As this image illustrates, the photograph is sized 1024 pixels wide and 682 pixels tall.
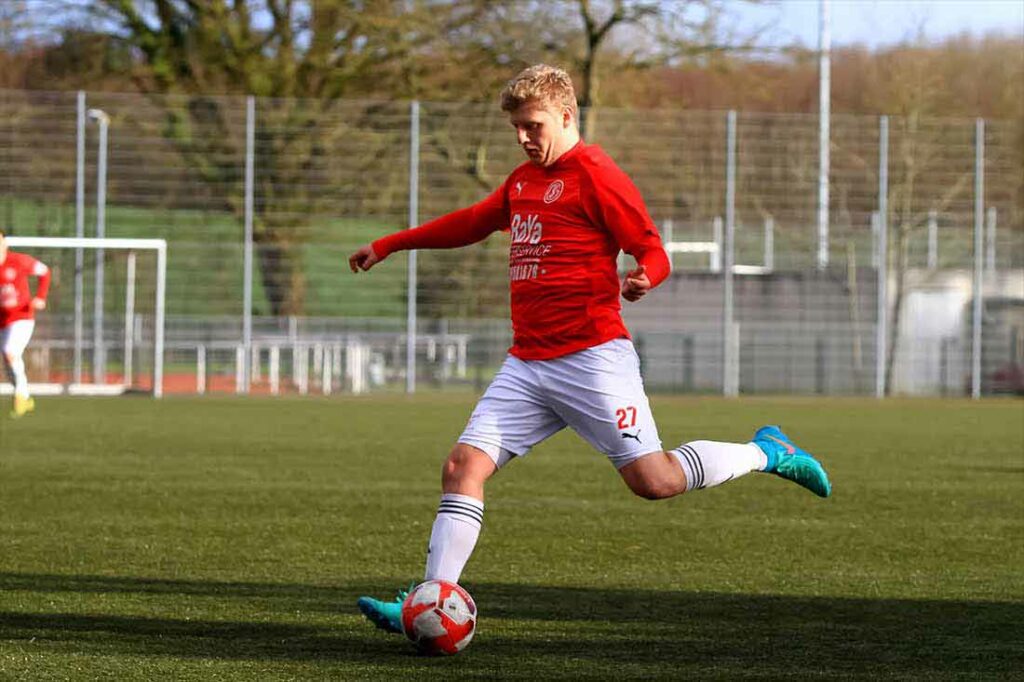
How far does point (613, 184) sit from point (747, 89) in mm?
30979

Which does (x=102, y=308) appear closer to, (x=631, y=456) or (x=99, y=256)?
(x=99, y=256)

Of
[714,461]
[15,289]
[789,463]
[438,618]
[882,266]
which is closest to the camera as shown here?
[438,618]

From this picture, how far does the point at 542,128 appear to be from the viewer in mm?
5660

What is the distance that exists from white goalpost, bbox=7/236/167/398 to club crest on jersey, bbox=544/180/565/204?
21102 mm

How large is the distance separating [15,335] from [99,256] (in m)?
8.85

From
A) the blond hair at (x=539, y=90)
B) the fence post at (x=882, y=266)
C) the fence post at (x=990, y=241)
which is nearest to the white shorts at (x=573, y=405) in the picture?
the blond hair at (x=539, y=90)

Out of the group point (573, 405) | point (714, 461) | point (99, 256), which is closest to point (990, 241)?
point (99, 256)

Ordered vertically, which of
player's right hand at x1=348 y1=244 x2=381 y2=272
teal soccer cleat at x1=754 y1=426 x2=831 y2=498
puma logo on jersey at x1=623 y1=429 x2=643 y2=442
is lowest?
teal soccer cleat at x1=754 y1=426 x2=831 y2=498

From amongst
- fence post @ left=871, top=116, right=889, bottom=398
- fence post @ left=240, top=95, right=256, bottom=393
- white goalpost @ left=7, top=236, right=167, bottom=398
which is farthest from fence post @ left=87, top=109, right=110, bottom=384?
fence post @ left=871, top=116, right=889, bottom=398

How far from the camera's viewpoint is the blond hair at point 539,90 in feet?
18.3

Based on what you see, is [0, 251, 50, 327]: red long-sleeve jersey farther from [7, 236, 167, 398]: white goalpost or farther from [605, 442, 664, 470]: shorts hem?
[605, 442, 664, 470]: shorts hem

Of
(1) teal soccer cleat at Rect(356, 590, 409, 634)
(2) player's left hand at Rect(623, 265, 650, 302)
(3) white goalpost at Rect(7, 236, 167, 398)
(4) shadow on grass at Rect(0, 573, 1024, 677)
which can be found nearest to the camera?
(4) shadow on grass at Rect(0, 573, 1024, 677)

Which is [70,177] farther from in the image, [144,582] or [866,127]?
[144,582]

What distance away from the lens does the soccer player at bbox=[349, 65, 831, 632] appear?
5590 millimetres
